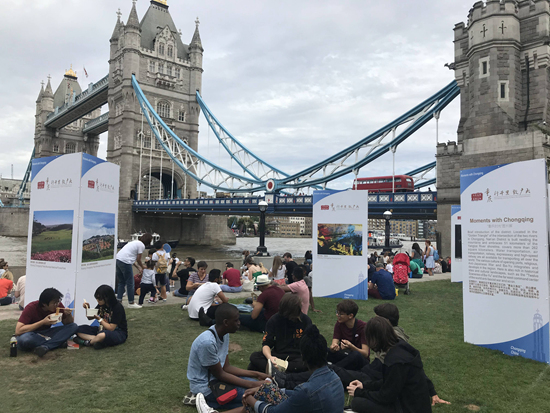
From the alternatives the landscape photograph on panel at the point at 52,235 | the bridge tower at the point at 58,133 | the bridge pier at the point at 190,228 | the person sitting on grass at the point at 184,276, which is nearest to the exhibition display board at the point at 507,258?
the person sitting on grass at the point at 184,276

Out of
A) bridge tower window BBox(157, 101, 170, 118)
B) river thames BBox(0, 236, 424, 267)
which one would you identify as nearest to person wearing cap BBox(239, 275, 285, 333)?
river thames BBox(0, 236, 424, 267)

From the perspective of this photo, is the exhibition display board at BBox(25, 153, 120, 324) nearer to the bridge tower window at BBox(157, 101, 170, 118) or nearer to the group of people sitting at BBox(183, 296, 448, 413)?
the group of people sitting at BBox(183, 296, 448, 413)

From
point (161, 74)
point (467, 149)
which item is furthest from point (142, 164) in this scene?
point (467, 149)

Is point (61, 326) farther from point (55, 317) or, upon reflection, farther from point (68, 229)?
point (68, 229)

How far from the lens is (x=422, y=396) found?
3129 mm

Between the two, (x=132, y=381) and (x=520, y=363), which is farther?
(x=520, y=363)

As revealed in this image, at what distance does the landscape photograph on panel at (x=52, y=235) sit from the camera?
241 inches

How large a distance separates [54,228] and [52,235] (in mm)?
114

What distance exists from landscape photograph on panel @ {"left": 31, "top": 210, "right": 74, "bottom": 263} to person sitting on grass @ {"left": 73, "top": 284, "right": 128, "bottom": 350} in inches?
41.4

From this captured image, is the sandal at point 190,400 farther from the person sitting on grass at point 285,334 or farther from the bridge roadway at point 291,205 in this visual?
the bridge roadway at point 291,205

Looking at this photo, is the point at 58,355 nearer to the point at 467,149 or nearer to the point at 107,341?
the point at 107,341

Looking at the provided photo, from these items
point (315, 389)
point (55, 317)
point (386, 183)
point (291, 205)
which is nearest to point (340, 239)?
point (55, 317)

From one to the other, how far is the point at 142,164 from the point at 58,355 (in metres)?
49.1

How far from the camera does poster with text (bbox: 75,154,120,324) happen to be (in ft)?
20.2
